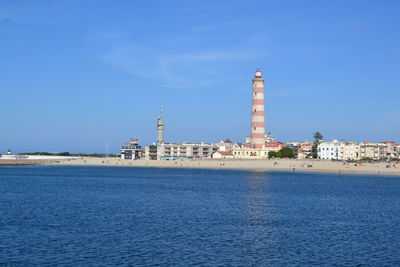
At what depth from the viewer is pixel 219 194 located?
177 ft

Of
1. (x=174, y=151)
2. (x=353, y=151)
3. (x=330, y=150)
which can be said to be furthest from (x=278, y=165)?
(x=174, y=151)

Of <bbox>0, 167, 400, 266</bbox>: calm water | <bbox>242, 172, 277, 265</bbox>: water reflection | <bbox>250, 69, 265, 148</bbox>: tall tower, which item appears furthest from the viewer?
<bbox>250, 69, 265, 148</bbox>: tall tower

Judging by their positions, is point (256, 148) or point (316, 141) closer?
point (256, 148)

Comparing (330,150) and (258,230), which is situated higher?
(330,150)

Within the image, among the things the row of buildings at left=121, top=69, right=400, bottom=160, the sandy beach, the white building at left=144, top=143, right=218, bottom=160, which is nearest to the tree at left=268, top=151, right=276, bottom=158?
the row of buildings at left=121, top=69, right=400, bottom=160

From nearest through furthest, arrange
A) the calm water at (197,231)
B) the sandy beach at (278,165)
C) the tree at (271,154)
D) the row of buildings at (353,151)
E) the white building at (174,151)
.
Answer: the calm water at (197,231) → the sandy beach at (278,165) → the tree at (271,154) → the row of buildings at (353,151) → the white building at (174,151)

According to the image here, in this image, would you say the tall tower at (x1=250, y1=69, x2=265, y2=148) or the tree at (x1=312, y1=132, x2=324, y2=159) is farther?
the tree at (x1=312, y1=132, x2=324, y2=159)

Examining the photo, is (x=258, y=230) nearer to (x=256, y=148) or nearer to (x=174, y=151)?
(x=256, y=148)

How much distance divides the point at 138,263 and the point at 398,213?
2407 centimetres

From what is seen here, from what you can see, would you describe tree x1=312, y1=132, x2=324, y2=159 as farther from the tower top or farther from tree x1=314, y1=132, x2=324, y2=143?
the tower top

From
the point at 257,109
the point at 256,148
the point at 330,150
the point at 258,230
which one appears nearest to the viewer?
the point at 258,230

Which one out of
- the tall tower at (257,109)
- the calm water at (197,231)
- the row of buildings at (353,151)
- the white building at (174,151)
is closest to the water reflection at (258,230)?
the calm water at (197,231)

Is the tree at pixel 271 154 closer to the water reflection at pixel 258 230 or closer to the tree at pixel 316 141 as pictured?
the tree at pixel 316 141

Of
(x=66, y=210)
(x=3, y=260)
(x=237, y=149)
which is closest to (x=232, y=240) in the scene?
(x=3, y=260)
